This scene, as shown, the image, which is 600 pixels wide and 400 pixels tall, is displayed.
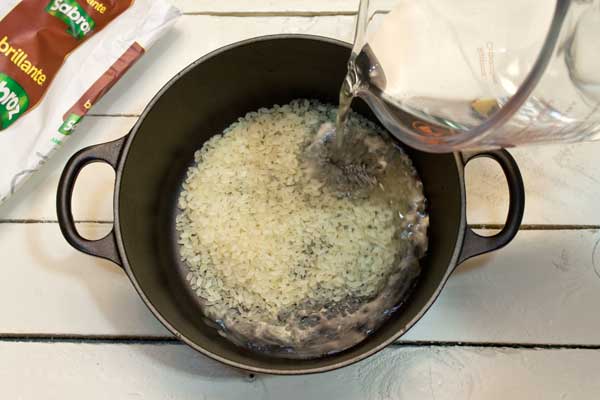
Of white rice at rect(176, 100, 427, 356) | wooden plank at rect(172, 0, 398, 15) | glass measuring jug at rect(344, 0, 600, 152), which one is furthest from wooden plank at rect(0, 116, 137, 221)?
glass measuring jug at rect(344, 0, 600, 152)

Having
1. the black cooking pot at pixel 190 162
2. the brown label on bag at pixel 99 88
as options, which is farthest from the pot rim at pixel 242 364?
the brown label on bag at pixel 99 88

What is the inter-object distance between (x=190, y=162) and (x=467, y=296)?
464 mm

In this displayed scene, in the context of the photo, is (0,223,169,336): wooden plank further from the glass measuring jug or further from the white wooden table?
the glass measuring jug

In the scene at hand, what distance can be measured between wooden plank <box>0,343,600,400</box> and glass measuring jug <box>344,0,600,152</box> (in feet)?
1.10

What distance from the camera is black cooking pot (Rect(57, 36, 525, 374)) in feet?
2.26

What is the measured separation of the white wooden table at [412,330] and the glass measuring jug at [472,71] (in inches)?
9.4

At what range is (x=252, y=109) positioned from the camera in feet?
3.04

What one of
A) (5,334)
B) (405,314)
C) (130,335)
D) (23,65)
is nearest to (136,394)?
(130,335)

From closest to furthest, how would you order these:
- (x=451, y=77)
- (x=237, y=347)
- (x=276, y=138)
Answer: (x=451, y=77)
(x=237, y=347)
(x=276, y=138)

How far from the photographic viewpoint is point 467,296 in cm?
82

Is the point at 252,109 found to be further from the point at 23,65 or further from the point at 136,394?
the point at 136,394

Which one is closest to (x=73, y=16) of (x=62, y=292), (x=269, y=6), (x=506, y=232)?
(x=269, y=6)

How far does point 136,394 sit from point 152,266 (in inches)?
6.9

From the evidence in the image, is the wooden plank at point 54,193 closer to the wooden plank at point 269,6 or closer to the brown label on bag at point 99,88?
the brown label on bag at point 99,88
